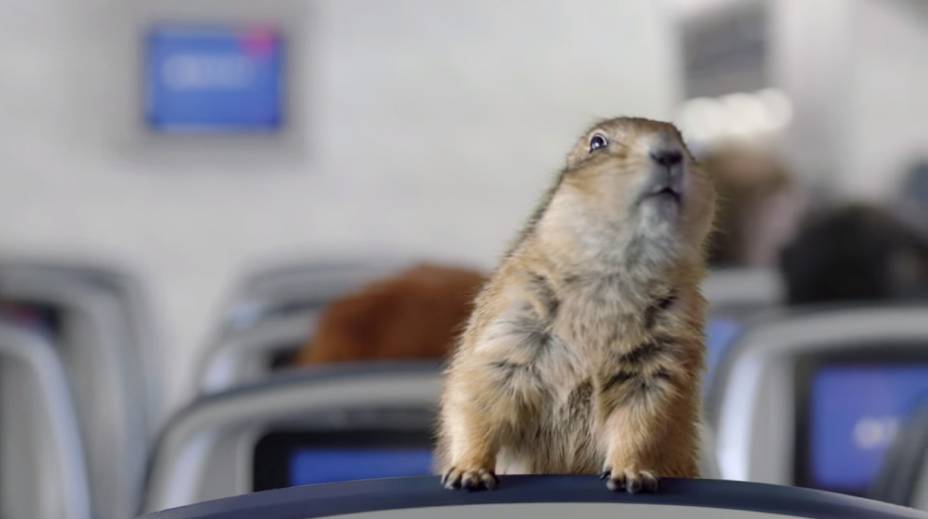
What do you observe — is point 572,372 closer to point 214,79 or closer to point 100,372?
point 100,372

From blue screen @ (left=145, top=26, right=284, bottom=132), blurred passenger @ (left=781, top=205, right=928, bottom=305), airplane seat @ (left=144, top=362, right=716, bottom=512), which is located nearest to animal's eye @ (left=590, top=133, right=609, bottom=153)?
airplane seat @ (left=144, top=362, right=716, bottom=512)

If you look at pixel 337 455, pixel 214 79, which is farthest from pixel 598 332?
pixel 214 79

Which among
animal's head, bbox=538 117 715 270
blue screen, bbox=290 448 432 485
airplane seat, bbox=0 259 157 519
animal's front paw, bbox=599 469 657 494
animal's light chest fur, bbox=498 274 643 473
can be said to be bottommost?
airplane seat, bbox=0 259 157 519

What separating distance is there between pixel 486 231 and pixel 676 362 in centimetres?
755

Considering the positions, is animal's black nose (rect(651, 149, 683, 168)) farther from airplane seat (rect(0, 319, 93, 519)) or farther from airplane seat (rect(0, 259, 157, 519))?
airplane seat (rect(0, 259, 157, 519))

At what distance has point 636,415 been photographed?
42 cm

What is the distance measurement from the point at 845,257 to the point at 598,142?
2337 mm

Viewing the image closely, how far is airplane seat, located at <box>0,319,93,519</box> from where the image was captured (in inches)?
80.0

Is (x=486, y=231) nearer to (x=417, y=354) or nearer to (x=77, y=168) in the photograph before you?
(x=77, y=168)

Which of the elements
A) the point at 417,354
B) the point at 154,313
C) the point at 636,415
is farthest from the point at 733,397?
the point at 154,313

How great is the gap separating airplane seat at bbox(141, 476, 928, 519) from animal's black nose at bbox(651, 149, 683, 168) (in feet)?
0.35

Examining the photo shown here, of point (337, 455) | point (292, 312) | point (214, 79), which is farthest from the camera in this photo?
point (214, 79)

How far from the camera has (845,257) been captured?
8.70 ft

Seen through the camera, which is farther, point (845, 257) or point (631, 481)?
point (845, 257)
